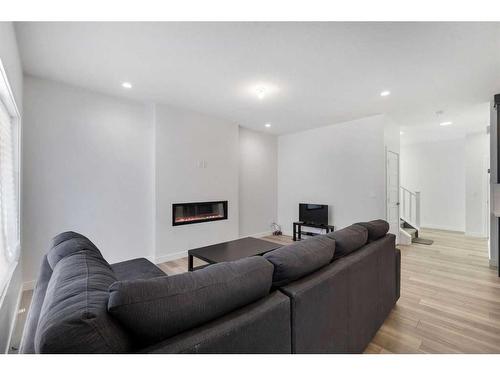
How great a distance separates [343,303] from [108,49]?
2.86 metres

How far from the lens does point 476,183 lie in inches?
216

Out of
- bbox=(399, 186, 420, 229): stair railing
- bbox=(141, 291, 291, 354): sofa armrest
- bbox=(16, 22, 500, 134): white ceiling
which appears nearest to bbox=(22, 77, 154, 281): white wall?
bbox=(16, 22, 500, 134): white ceiling

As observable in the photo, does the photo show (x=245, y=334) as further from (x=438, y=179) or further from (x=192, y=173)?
(x=438, y=179)

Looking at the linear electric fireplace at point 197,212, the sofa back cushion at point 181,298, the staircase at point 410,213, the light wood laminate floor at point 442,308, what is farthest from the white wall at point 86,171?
the staircase at point 410,213

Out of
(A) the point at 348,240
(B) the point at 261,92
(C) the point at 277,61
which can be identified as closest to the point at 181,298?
(A) the point at 348,240

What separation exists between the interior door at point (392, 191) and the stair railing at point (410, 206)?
1444mm

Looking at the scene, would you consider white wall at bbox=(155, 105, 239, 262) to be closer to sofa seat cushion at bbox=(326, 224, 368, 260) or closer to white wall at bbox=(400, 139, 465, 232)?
sofa seat cushion at bbox=(326, 224, 368, 260)

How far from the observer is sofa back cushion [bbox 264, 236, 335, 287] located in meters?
1.17

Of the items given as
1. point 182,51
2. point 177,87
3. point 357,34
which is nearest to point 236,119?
point 177,87

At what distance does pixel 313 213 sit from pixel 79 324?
16.0 ft

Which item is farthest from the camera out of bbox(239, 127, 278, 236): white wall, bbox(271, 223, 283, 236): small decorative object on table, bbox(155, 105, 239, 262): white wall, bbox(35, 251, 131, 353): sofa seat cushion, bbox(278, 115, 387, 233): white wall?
bbox(271, 223, 283, 236): small decorative object on table

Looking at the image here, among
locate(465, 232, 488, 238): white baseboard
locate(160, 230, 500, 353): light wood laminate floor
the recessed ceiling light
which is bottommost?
locate(160, 230, 500, 353): light wood laminate floor

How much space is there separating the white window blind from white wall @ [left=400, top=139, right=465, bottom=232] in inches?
327

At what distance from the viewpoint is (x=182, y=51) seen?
7.25 ft
